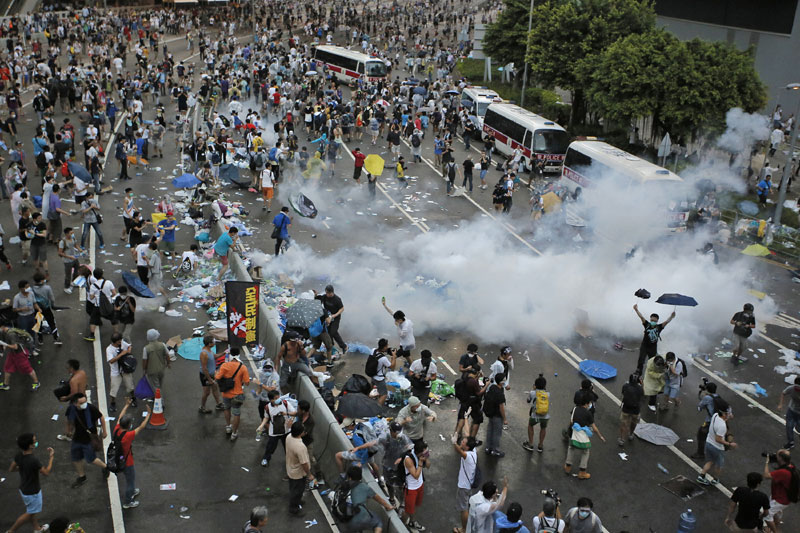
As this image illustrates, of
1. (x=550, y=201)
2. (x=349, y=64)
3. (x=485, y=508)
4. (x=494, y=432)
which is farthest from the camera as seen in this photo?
(x=349, y=64)

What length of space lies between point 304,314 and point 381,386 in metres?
1.85

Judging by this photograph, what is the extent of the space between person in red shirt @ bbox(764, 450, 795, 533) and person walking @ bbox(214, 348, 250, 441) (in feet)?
24.0

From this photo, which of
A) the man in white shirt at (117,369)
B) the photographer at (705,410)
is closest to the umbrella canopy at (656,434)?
the photographer at (705,410)

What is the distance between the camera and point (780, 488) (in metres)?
9.79

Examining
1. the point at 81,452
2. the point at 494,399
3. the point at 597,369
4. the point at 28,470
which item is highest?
the point at 28,470

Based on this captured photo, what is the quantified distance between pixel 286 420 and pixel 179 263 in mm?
8518

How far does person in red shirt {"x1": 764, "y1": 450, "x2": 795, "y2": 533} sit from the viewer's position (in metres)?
9.73

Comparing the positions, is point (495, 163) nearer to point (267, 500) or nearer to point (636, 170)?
point (636, 170)

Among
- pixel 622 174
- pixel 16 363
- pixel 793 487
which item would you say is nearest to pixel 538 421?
pixel 793 487

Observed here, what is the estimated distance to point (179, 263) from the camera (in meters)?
18.0

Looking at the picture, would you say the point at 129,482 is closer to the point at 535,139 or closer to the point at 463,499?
the point at 463,499

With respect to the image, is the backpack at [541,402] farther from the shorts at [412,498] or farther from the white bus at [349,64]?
the white bus at [349,64]

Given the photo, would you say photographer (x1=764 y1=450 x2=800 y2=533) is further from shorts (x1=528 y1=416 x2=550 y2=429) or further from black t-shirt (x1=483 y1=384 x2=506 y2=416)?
black t-shirt (x1=483 y1=384 x2=506 y2=416)

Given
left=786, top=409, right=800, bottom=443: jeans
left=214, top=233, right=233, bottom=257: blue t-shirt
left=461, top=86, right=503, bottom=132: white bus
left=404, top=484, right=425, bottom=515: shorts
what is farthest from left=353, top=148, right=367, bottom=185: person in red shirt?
left=404, top=484, right=425, bottom=515: shorts
